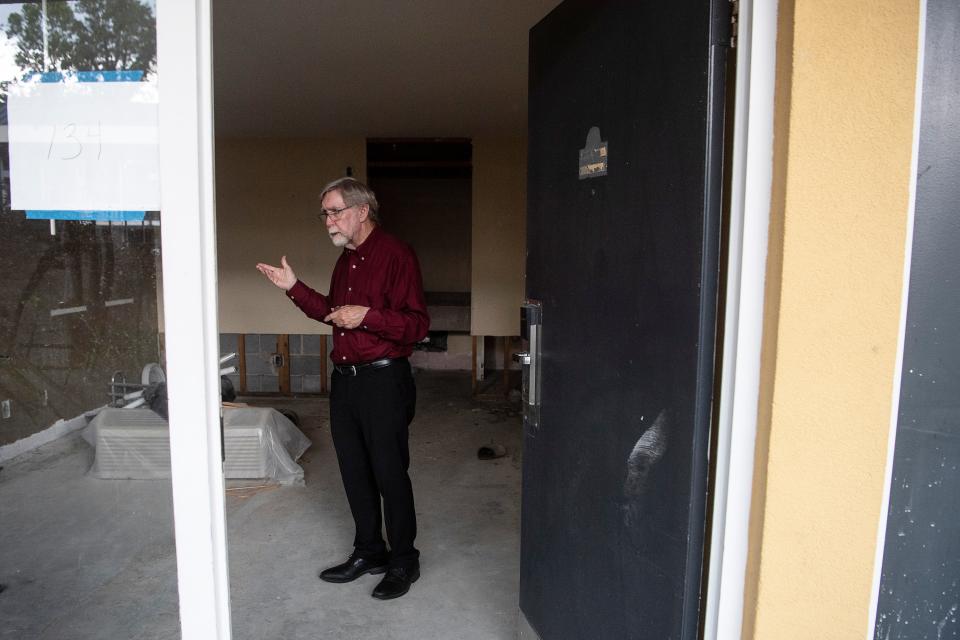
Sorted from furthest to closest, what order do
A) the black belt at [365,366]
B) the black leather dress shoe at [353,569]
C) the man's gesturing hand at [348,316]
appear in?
1. the black leather dress shoe at [353,569]
2. the black belt at [365,366]
3. the man's gesturing hand at [348,316]

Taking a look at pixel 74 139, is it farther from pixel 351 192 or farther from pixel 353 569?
pixel 353 569

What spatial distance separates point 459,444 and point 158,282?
3569 mm

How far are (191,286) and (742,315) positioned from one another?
1.12 meters

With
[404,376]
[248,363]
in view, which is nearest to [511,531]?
[404,376]

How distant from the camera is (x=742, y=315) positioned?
1.23m

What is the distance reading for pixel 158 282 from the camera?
1278 mm

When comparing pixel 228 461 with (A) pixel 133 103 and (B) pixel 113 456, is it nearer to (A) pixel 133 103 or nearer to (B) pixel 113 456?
(B) pixel 113 456

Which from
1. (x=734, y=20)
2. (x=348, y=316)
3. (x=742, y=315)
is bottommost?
(x=348, y=316)

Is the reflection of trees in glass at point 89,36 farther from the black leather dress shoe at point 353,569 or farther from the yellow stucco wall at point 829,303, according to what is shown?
the black leather dress shoe at point 353,569

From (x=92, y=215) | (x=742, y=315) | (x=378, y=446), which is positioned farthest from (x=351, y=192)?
(x=742, y=315)

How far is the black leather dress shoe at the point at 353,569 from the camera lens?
2.64 meters

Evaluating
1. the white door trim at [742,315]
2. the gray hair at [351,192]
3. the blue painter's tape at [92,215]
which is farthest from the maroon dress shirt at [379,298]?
the white door trim at [742,315]

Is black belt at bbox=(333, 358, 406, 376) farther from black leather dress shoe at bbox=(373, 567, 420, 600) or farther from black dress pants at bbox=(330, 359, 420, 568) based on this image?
black leather dress shoe at bbox=(373, 567, 420, 600)

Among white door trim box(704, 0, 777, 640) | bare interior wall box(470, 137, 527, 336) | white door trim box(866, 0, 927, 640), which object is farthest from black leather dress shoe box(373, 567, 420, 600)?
bare interior wall box(470, 137, 527, 336)
